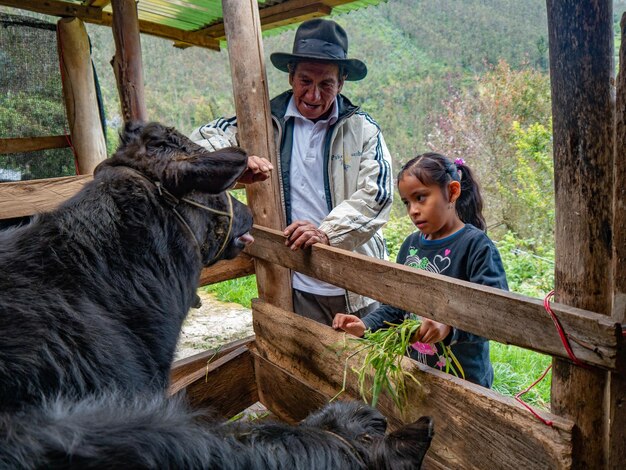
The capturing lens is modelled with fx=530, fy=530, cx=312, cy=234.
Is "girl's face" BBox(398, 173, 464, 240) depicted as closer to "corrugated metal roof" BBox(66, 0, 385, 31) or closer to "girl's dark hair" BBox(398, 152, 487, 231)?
"girl's dark hair" BBox(398, 152, 487, 231)

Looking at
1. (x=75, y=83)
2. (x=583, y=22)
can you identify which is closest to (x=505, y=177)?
(x=75, y=83)

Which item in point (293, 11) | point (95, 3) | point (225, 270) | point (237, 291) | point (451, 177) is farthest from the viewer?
point (237, 291)

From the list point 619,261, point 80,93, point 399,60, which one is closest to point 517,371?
point 619,261

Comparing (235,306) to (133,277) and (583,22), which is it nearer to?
(133,277)

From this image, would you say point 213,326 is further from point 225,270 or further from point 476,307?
point 476,307

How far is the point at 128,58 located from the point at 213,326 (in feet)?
10.8

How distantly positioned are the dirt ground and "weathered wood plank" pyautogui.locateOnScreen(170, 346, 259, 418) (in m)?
2.52

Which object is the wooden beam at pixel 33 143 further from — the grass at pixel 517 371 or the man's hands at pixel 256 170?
the grass at pixel 517 371

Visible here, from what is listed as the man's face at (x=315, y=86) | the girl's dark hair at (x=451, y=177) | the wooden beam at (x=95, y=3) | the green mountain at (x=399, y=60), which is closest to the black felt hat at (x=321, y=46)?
the man's face at (x=315, y=86)

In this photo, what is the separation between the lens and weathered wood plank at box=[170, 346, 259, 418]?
3.20m

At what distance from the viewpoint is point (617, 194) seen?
143 cm

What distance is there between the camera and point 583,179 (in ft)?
4.91

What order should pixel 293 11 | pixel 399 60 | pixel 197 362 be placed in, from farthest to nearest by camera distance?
pixel 399 60
pixel 293 11
pixel 197 362

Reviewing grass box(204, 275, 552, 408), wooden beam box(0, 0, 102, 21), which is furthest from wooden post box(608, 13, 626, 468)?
wooden beam box(0, 0, 102, 21)
